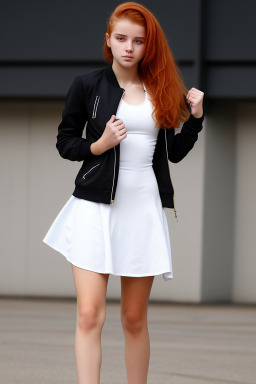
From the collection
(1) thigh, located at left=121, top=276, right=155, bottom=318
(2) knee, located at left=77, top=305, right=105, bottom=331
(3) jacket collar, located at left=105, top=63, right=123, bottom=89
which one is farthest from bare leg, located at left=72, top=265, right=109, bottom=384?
(3) jacket collar, located at left=105, top=63, right=123, bottom=89

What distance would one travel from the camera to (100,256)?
423cm

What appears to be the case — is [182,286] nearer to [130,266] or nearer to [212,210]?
[212,210]

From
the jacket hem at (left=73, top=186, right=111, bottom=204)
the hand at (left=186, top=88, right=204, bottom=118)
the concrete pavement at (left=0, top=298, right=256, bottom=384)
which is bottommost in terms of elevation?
the concrete pavement at (left=0, top=298, right=256, bottom=384)

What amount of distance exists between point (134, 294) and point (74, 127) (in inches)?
33.1

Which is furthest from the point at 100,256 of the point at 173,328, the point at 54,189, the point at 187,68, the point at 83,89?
the point at 54,189

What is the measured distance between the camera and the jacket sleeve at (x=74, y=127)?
4.27 m

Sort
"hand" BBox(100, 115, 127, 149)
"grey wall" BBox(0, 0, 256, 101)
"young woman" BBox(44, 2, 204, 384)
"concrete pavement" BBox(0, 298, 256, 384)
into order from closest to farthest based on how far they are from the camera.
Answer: "hand" BBox(100, 115, 127, 149) < "young woman" BBox(44, 2, 204, 384) < "concrete pavement" BBox(0, 298, 256, 384) < "grey wall" BBox(0, 0, 256, 101)

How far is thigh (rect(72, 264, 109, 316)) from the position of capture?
13.7ft

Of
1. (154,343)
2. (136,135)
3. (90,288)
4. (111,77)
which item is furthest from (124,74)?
(154,343)

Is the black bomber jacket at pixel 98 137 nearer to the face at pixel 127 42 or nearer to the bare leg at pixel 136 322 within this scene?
the face at pixel 127 42

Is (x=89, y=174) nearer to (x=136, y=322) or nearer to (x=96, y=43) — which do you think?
(x=136, y=322)

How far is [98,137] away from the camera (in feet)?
14.1

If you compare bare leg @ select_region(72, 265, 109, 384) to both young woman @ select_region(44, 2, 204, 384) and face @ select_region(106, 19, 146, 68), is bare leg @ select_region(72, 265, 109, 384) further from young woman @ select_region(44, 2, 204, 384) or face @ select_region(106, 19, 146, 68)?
face @ select_region(106, 19, 146, 68)

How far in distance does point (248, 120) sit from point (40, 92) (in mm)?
2577
